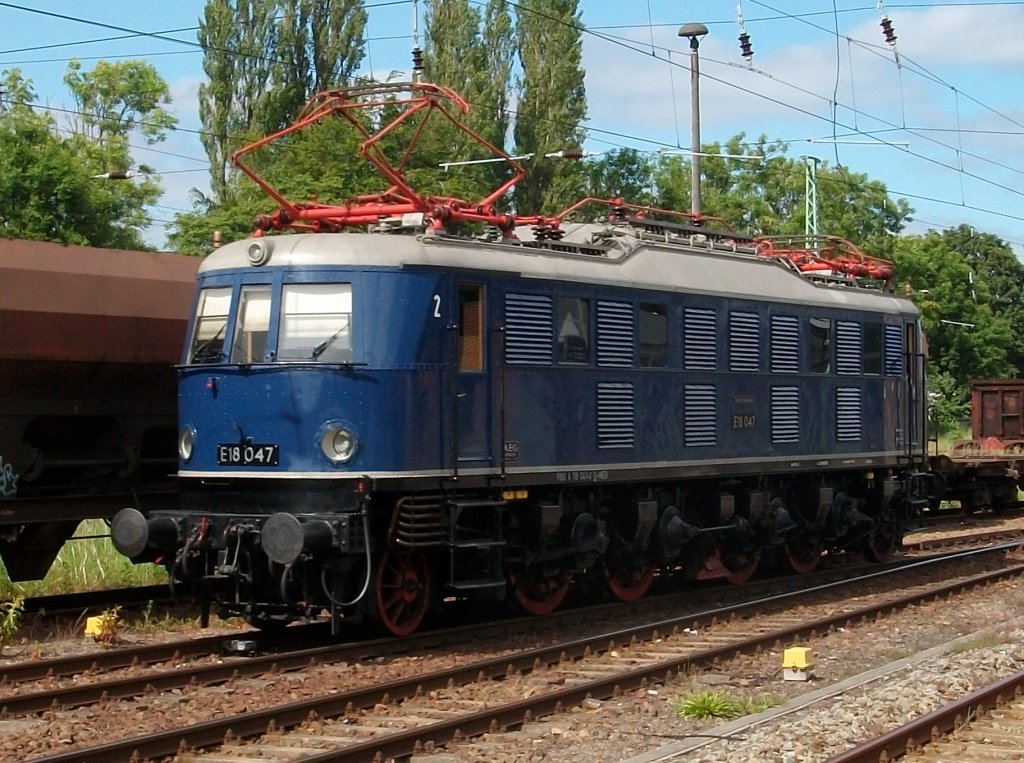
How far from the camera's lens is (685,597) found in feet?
53.8

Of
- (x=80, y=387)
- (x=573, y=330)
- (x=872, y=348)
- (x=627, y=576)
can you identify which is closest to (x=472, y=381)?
(x=573, y=330)

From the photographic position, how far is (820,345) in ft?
60.1

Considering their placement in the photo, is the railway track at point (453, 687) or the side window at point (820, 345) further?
the side window at point (820, 345)

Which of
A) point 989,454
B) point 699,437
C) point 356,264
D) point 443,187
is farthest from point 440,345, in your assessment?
point 443,187

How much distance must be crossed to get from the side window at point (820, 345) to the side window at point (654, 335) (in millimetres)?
3149

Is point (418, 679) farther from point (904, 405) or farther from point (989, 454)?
point (989, 454)

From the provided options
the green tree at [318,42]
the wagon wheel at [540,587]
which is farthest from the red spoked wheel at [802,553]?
the green tree at [318,42]

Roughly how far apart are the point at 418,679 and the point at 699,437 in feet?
19.4

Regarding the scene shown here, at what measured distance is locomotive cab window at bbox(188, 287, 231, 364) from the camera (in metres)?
13.2

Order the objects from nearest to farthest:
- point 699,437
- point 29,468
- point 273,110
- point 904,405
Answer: point 29,468
point 699,437
point 904,405
point 273,110

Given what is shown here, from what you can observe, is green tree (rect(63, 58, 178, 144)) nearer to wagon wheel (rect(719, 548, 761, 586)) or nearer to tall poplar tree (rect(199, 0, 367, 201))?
tall poplar tree (rect(199, 0, 367, 201))

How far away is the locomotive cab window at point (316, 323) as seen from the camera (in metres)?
12.6

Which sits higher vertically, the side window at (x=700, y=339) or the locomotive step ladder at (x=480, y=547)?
the side window at (x=700, y=339)

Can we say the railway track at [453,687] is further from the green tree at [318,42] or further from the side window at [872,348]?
the green tree at [318,42]
